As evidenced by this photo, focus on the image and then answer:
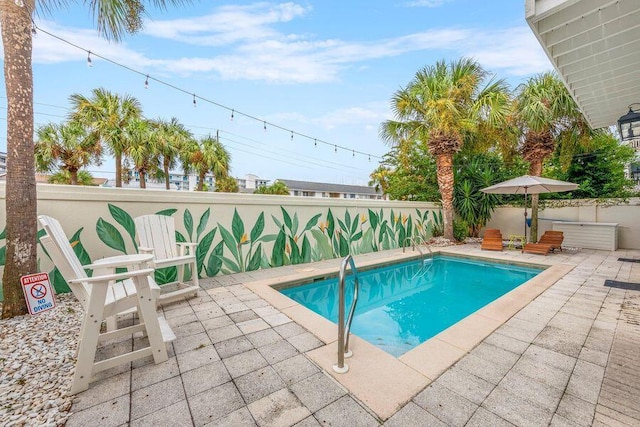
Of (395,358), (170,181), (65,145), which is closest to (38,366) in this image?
(395,358)

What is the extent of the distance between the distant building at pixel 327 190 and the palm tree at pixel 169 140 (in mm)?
19940

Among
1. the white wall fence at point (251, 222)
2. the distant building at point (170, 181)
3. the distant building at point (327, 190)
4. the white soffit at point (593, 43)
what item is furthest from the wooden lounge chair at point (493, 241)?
the distant building at point (327, 190)

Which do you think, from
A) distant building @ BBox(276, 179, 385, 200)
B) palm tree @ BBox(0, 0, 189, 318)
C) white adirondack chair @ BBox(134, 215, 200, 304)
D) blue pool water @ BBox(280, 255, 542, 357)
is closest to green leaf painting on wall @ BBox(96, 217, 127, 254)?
white adirondack chair @ BBox(134, 215, 200, 304)

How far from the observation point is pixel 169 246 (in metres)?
3.69

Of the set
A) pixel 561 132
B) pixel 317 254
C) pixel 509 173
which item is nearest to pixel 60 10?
pixel 317 254

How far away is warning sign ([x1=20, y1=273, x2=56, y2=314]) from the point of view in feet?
7.61

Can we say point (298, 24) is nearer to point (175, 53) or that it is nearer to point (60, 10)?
point (175, 53)

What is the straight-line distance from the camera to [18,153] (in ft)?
8.57

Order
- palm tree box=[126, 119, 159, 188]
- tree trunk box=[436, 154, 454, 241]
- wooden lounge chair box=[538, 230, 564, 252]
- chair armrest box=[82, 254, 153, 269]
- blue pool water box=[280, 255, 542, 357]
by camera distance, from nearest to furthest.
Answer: chair armrest box=[82, 254, 153, 269] < blue pool water box=[280, 255, 542, 357] < wooden lounge chair box=[538, 230, 564, 252] < tree trunk box=[436, 154, 454, 241] < palm tree box=[126, 119, 159, 188]

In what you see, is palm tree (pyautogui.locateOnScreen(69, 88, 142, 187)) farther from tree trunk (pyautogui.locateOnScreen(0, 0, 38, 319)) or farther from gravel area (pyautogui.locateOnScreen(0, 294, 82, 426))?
gravel area (pyautogui.locateOnScreen(0, 294, 82, 426))

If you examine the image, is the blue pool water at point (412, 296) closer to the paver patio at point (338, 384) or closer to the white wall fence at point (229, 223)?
the paver patio at point (338, 384)

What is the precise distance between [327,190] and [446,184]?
3219 centimetres

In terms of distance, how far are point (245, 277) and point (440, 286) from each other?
3802 millimetres

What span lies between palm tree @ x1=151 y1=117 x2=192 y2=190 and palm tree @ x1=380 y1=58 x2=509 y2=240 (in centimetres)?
1138
